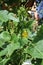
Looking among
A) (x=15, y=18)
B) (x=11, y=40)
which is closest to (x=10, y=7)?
(x=15, y=18)

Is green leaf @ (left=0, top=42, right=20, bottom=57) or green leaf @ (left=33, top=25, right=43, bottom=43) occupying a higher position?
green leaf @ (left=33, top=25, right=43, bottom=43)

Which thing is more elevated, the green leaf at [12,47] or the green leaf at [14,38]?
the green leaf at [14,38]

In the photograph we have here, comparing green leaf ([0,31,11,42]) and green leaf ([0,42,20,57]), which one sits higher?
green leaf ([0,31,11,42])

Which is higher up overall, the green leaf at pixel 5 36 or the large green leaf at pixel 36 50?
the green leaf at pixel 5 36

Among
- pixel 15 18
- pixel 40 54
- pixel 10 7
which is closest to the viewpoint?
pixel 40 54

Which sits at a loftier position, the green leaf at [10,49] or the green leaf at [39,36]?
the green leaf at [39,36]

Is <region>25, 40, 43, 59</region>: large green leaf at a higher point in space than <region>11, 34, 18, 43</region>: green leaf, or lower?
lower

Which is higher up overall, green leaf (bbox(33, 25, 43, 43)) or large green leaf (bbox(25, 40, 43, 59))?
green leaf (bbox(33, 25, 43, 43))

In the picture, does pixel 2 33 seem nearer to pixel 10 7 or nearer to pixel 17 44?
pixel 17 44
